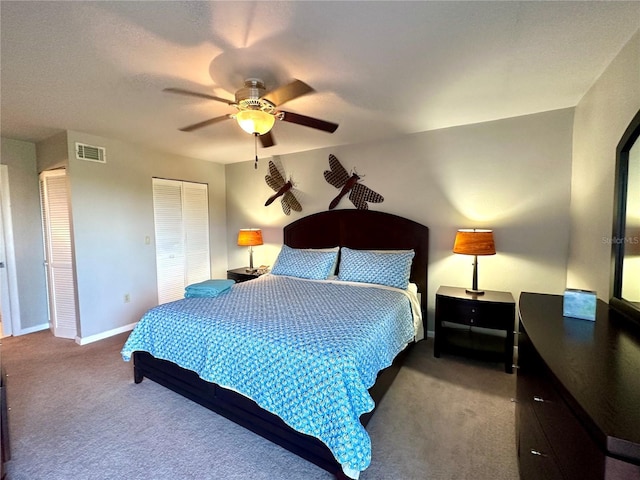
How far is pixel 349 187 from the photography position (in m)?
3.73

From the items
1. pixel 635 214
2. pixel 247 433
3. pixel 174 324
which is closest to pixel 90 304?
pixel 174 324

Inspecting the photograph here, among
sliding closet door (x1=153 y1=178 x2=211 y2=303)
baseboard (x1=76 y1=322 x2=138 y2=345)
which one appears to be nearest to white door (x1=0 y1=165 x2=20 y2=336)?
baseboard (x1=76 y1=322 x2=138 y2=345)

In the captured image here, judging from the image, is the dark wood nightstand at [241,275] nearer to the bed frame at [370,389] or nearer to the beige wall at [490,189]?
the bed frame at [370,389]

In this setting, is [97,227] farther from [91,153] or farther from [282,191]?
[282,191]

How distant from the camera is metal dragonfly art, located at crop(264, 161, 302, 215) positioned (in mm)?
4207

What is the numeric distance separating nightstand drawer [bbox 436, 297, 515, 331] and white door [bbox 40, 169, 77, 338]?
4186 millimetres

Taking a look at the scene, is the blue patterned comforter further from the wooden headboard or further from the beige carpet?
the wooden headboard

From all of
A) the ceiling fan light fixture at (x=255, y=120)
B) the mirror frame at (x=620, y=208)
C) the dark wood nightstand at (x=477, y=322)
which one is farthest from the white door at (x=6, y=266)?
the mirror frame at (x=620, y=208)

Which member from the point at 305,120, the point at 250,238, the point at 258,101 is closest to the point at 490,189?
the point at 305,120

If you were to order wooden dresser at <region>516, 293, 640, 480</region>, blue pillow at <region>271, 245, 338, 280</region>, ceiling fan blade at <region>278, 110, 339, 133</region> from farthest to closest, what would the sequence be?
1. blue pillow at <region>271, 245, 338, 280</region>
2. ceiling fan blade at <region>278, 110, 339, 133</region>
3. wooden dresser at <region>516, 293, 640, 480</region>

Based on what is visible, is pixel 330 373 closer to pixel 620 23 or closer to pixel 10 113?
pixel 620 23

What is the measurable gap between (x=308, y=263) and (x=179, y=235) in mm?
2232

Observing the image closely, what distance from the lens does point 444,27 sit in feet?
4.94

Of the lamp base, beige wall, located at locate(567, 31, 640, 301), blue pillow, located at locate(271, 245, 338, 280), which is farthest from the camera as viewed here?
blue pillow, located at locate(271, 245, 338, 280)
